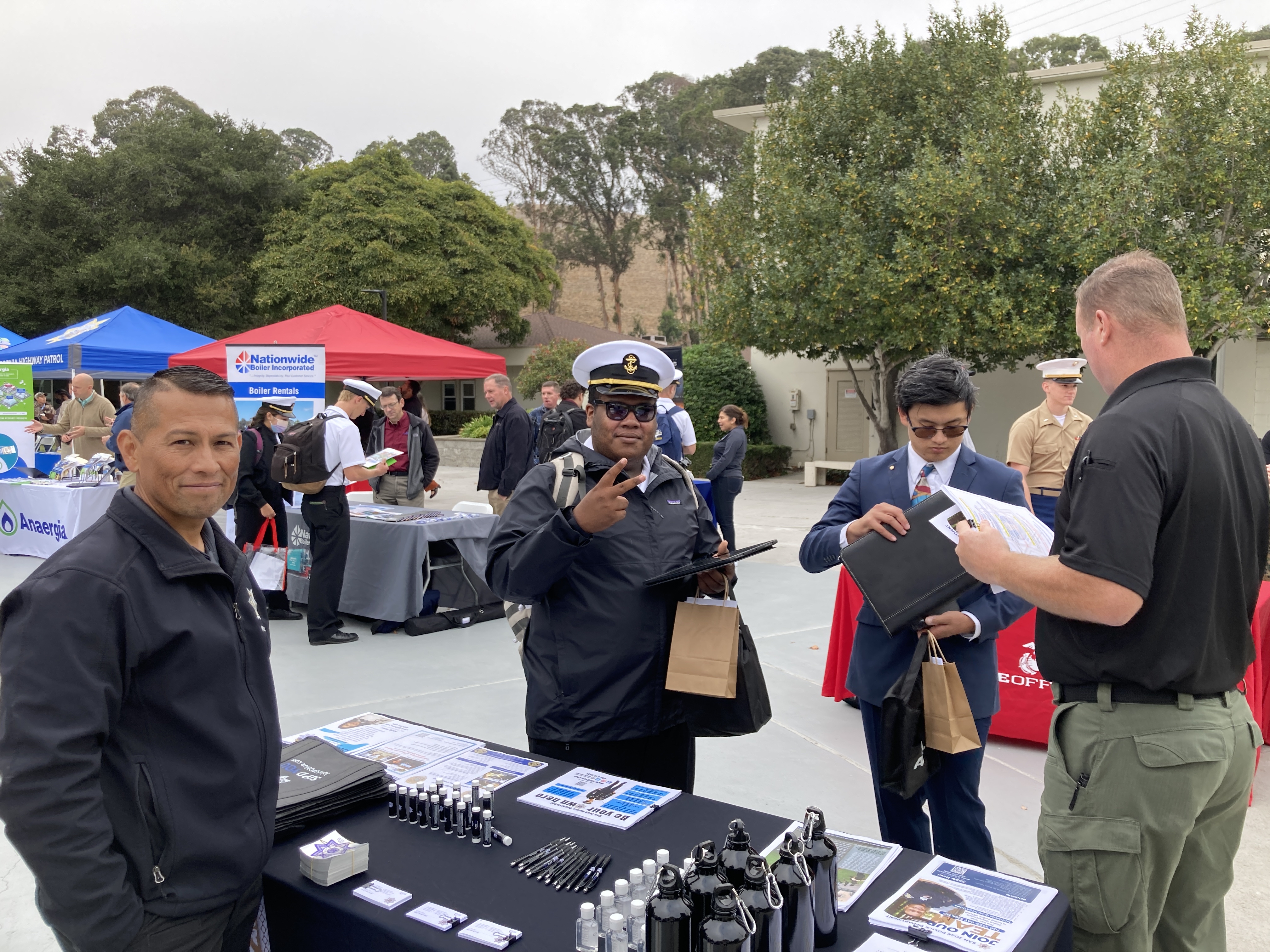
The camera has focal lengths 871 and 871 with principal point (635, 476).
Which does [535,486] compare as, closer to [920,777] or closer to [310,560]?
[920,777]

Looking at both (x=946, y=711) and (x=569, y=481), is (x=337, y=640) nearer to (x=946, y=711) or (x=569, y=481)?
(x=569, y=481)

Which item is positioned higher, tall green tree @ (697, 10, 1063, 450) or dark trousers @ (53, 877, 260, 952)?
tall green tree @ (697, 10, 1063, 450)

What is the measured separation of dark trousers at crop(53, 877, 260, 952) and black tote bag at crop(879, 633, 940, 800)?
1603 millimetres

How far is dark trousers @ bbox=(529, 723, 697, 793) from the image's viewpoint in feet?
8.39

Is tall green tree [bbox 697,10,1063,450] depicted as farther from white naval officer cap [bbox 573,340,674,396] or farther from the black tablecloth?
the black tablecloth

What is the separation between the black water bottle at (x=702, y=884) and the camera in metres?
1.44

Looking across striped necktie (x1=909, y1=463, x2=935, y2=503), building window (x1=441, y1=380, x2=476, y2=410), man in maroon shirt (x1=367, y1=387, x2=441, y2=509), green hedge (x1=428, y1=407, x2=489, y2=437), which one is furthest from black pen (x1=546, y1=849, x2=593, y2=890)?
building window (x1=441, y1=380, x2=476, y2=410)

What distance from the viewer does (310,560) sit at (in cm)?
705

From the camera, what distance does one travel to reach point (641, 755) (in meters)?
2.63

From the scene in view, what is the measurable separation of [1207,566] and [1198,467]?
204 millimetres

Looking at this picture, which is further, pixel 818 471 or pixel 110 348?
pixel 818 471

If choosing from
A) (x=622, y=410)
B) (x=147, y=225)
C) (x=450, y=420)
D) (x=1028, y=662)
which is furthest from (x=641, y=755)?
(x=147, y=225)

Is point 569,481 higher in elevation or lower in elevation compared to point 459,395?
lower

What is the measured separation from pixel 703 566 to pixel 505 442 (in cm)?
695
